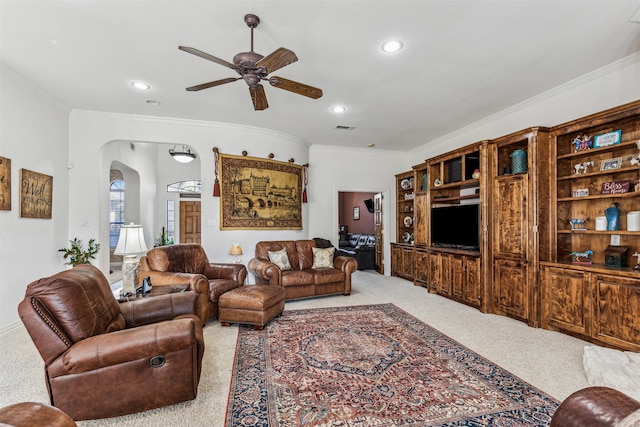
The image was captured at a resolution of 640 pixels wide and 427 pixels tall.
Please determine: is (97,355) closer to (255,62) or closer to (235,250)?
(255,62)

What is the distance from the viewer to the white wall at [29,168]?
10.9 ft

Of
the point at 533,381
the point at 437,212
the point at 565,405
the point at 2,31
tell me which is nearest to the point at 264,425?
the point at 565,405

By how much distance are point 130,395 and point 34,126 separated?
3844mm

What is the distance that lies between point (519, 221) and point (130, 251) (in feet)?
14.8

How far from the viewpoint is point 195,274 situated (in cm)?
378

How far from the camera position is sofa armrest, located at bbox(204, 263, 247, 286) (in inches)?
171

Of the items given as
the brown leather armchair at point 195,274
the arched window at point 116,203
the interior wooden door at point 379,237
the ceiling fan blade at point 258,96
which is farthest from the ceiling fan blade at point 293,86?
the arched window at point 116,203

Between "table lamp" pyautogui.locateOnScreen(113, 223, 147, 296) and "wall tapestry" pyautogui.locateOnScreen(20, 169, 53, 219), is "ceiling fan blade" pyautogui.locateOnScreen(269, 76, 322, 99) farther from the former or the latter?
"wall tapestry" pyautogui.locateOnScreen(20, 169, 53, 219)

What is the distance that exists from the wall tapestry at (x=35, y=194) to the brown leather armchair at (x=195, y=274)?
138cm

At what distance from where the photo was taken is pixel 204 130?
17.0 feet

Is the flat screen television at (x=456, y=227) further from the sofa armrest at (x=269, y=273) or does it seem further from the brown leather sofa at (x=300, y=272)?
the sofa armrest at (x=269, y=273)

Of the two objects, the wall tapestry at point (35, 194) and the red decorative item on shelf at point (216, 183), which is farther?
the red decorative item on shelf at point (216, 183)

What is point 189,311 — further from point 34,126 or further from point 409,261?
point 409,261

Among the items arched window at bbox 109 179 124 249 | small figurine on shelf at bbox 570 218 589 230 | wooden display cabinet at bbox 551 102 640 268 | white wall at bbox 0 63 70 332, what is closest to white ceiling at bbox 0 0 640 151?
white wall at bbox 0 63 70 332
